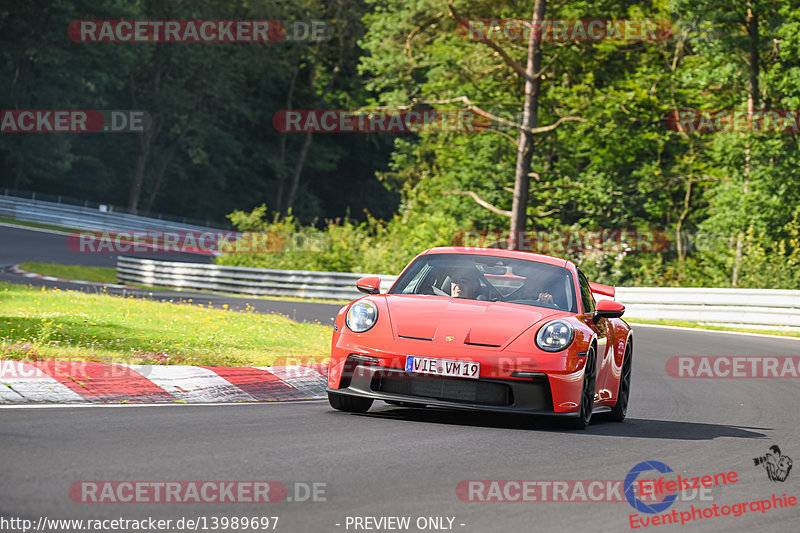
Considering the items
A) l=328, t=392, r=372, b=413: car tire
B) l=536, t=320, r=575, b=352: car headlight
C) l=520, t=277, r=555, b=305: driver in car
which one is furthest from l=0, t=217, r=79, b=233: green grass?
l=536, t=320, r=575, b=352: car headlight

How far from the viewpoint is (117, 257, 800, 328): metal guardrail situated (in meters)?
21.4

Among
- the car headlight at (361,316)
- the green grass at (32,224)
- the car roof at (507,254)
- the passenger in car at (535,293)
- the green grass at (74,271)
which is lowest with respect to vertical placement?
the green grass at (74,271)

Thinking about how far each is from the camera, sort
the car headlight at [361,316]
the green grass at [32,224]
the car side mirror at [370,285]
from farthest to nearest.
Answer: the green grass at [32,224], the car side mirror at [370,285], the car headlight at [361,316]

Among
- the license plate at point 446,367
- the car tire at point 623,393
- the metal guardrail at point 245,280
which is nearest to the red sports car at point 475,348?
the license plate at point 446,367

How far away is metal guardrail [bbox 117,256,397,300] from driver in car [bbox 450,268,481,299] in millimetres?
20887

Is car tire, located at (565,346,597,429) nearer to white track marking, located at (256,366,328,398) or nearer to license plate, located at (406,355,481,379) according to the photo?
license plate, located at (406,355,481,379)

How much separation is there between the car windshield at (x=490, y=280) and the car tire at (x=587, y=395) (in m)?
0.54

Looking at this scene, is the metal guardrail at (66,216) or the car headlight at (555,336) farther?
the metal guardrail at (66,216)

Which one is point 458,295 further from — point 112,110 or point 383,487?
point 112,110

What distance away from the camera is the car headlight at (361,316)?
801cm

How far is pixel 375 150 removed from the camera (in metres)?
84.9

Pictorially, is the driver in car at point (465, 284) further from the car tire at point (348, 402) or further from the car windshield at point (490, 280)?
the car tire at point (348, 402)

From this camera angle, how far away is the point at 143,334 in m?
11.9

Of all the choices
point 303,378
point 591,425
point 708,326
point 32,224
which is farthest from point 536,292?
point 32,224
